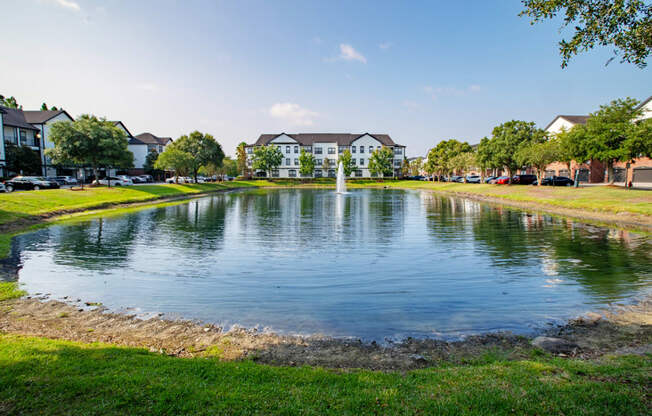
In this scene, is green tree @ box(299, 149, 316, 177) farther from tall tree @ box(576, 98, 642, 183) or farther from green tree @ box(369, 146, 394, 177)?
tall tree @ box(576, 98, 642, 183)

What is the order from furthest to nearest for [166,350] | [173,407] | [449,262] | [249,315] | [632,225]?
[632,225]
[449,262]
[249,315]
[166,350]
[173,407]

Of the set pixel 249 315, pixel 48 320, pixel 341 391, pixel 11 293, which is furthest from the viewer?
pixel 11 293

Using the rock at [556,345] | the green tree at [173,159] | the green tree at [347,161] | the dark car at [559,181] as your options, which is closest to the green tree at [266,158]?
the green tree at [347,161]

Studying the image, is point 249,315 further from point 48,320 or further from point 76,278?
point 76,278

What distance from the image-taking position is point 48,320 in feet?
31.9

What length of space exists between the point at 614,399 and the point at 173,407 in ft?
19.8

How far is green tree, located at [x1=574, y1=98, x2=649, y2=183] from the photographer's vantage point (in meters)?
44.6

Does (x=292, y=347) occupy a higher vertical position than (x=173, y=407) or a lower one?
lower

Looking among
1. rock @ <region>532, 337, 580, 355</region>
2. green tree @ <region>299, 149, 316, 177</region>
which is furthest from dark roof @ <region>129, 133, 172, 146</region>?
rock @ <region>532, 337, 580, 355</region>

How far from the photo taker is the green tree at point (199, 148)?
3157 inches

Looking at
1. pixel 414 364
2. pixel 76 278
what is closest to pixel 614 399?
pixel 414 364

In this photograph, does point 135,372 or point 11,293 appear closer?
point 135,372

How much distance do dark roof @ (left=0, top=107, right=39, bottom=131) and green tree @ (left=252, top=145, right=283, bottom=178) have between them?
5348 centimetres

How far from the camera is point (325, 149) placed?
126 metres
